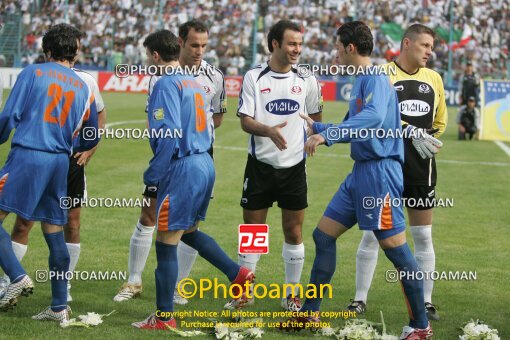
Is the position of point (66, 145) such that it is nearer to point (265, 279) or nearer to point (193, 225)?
point (193, 225)

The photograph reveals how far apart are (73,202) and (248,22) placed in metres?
34.8

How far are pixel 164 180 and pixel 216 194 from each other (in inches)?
285

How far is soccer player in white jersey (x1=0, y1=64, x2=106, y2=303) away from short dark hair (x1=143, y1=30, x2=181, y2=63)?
83 centimetres

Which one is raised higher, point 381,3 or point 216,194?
point 381,3

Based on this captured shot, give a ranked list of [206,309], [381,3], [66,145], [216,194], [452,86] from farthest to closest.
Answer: [381,3]
[452,86]
[216,194]
[206,309]
[66,145]

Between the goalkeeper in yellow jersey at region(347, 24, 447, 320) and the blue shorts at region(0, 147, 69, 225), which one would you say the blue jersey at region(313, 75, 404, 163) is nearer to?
the goalkeeper in yellow jersey at region(347, 24, 447, 320)

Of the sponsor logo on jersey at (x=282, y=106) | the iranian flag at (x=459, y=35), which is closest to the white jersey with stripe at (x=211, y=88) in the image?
the sponsor logo on jersey at (x=282, y=106)

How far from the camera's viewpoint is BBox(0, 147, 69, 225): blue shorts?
21.2 ft

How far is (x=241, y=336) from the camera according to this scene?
6.41 metres

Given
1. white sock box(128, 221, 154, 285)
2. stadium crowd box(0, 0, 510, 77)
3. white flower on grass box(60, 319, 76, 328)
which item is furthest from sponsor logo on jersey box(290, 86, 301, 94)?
stadium crowd box(0, 0, 510, 77)

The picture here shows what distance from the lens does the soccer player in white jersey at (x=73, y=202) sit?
727 centimetres

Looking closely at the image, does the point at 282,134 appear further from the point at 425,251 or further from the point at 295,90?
the point at 425,251

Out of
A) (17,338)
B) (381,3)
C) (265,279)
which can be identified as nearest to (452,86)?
(381,3)

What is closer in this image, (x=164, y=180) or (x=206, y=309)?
(x=164, y=180)
